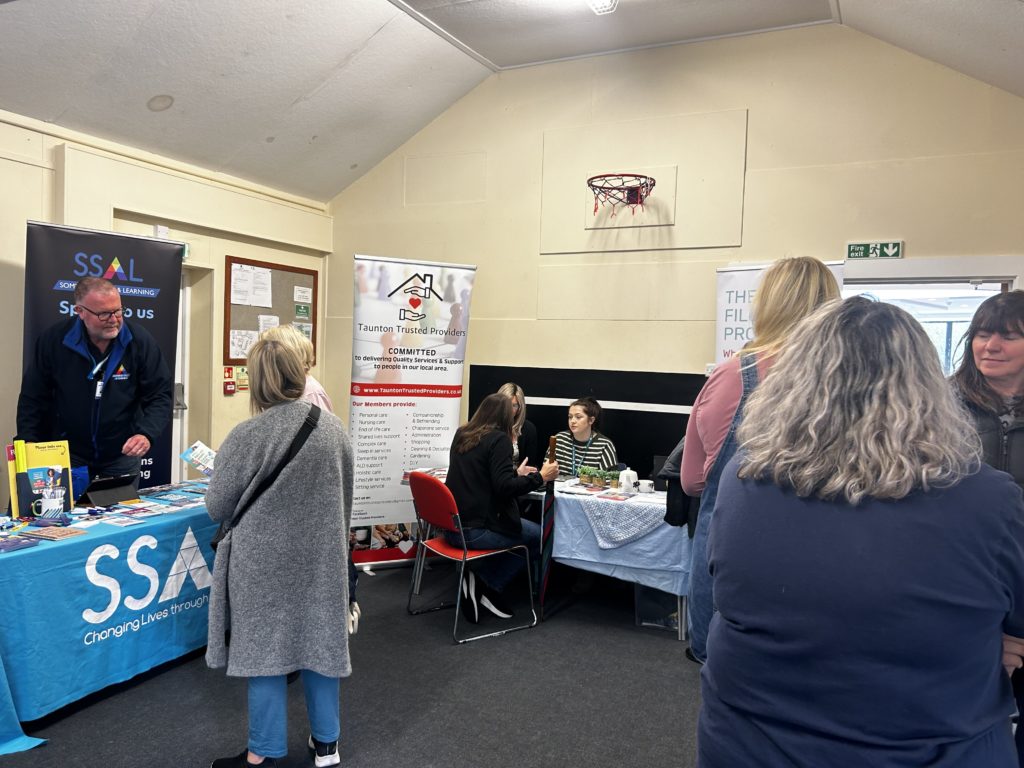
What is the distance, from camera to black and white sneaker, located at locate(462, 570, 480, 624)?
3580 millimetres

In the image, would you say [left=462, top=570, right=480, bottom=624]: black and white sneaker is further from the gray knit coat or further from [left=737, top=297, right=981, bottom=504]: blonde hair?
[left=737, top=297, right=981, bottom=504]: blonde hair

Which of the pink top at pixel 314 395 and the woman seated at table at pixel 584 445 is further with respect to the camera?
the woman seated at table at pixel 584 445

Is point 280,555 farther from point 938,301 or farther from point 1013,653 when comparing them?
point 938,301

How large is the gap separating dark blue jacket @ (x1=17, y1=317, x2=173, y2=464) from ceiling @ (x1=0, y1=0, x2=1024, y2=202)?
1.41 meters

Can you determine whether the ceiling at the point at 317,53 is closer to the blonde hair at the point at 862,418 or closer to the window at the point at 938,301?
the window at the point at 938,301

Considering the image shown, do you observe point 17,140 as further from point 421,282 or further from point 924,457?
point 924,457

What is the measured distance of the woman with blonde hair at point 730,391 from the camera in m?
1.43

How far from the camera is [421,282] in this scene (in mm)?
4359

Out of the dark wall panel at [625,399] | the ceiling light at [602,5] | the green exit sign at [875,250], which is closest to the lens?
the ceiling light at [602,5]

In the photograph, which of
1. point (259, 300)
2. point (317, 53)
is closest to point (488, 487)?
point (259, 300)

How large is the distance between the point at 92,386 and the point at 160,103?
1783mm

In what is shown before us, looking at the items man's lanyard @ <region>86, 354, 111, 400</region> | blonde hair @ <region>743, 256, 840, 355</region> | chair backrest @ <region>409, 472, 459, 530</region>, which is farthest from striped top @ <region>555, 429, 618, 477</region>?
blonde hair @ <region>743, 256, 840, 355</region>

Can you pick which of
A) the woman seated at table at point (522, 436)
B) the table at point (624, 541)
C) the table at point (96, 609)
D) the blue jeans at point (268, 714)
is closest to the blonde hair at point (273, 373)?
the blue jeans at point (268, 714)

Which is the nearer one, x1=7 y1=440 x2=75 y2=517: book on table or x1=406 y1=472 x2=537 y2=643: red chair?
x1=7 y1=440 x2=75 y2=517: book on table
